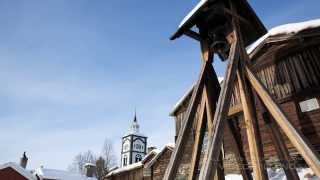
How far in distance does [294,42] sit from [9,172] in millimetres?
26975

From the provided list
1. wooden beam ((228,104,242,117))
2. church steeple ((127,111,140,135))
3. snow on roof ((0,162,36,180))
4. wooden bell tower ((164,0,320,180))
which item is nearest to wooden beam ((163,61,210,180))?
wooden bell tower ((164,0,320,180))

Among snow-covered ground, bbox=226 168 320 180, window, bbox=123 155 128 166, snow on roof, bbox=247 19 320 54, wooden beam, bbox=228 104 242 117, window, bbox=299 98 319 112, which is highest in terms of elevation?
window, bbox=123 155 128 166

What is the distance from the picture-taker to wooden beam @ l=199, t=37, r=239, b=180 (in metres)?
3.72

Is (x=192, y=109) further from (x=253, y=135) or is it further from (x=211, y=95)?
(x=253, y=135)

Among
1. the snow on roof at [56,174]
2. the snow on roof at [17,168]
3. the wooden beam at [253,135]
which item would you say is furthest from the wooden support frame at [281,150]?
the snow on roof at [56,174]

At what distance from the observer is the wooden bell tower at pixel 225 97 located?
13.4 ft

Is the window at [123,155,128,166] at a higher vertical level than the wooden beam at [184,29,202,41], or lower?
higher

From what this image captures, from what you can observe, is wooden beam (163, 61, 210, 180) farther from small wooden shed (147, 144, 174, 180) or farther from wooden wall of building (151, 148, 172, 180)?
wooden wall of building (151, 148, 172, 180)

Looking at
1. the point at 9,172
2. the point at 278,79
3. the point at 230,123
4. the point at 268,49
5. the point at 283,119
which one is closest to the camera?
the point at 283,119

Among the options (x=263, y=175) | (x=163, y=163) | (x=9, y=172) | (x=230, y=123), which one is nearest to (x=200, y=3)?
(x=230, y=123)

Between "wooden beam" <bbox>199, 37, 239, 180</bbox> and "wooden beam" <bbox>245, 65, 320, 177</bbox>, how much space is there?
0.38m

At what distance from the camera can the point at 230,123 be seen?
581 centimetres

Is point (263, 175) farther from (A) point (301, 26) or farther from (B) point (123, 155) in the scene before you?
(B) point (123, 155)

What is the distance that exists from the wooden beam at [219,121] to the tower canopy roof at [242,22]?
1.17 meters
